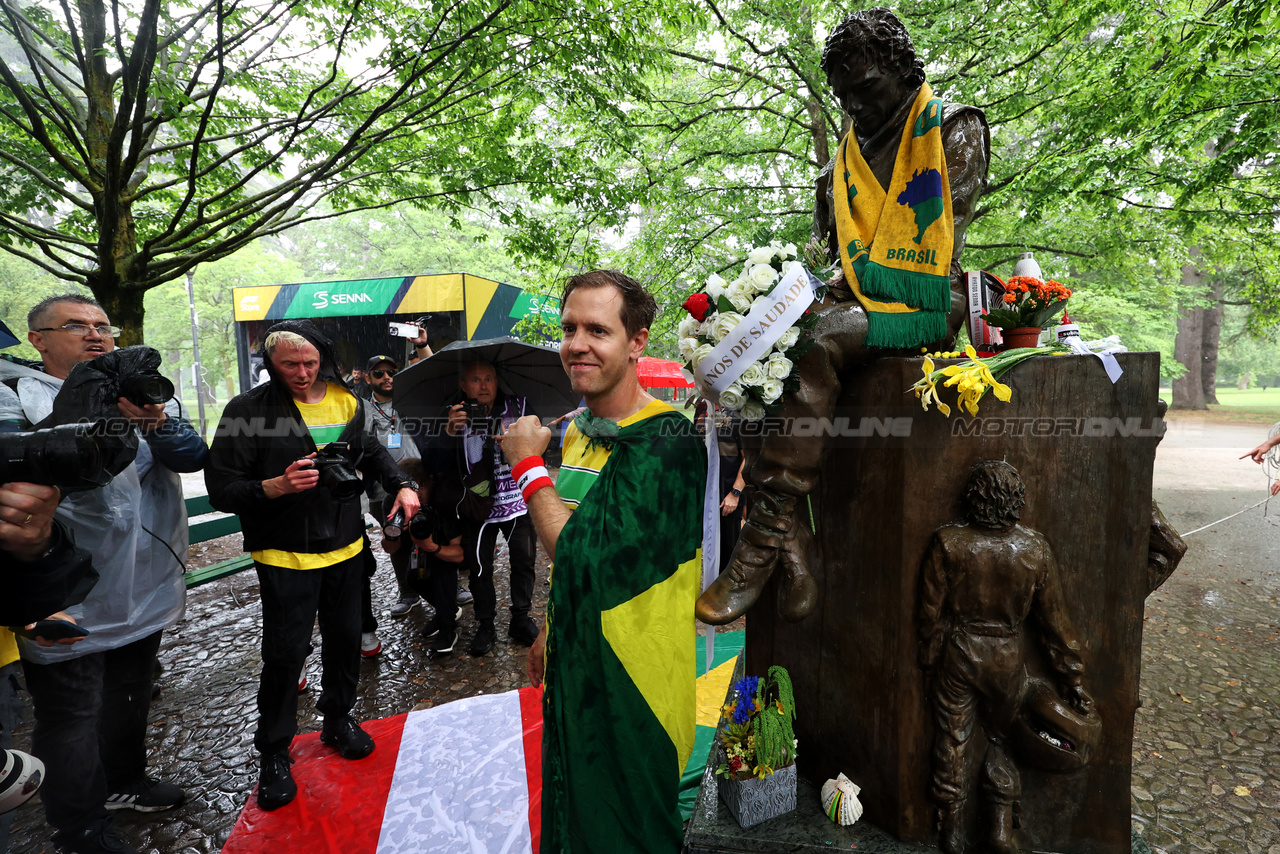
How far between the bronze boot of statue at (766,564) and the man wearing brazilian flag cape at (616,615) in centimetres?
13

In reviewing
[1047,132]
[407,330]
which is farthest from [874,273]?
[1047,132]

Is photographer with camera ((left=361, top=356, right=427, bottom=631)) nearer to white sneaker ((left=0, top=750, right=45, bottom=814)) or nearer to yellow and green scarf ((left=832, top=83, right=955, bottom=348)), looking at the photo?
white sneaker ((left=0, top=750, right=45, bottom=814))

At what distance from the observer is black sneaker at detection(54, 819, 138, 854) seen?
252cm

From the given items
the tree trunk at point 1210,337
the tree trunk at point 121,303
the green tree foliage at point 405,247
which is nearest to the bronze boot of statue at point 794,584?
the tree trunk at point 121,303

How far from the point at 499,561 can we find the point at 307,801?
464 centimetres

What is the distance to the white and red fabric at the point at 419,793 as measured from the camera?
9.32 feet

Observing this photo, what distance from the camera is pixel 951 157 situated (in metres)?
1.96

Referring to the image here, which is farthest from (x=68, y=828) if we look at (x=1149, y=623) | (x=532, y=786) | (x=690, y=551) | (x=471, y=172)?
(x=1149, y=623)

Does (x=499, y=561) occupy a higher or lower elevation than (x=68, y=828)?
lower

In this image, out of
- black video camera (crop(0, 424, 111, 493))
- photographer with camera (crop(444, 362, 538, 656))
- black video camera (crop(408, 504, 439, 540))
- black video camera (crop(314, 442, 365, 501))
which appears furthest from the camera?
photographer with camera (crop(444, 362, 538, 656))

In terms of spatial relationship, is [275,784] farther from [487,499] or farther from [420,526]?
[487,499]

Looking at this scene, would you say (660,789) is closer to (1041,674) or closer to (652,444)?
(652,444)

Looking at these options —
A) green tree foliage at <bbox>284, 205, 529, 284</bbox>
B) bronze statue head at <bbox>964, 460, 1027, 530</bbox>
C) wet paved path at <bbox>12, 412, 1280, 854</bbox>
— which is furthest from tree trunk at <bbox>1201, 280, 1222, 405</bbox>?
bronze statue head at <bbox>964, 460, 1027, 530</bbox>

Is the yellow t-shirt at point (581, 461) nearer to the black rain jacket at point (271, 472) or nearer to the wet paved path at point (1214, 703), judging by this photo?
the black rain jacket at point (271, 472)
